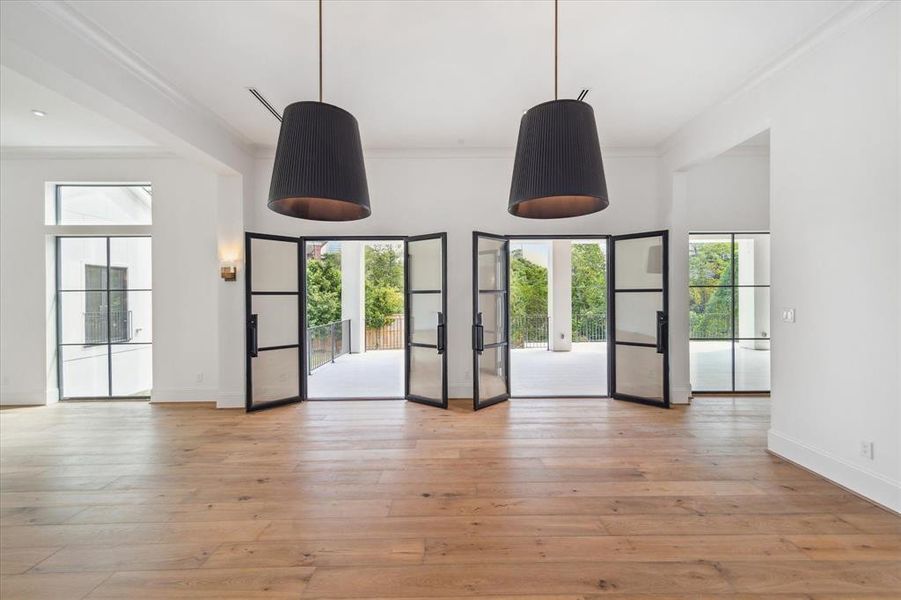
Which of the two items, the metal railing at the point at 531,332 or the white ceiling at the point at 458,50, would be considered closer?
the white ceiling at the point at 458,50

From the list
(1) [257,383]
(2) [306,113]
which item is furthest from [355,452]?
(2) [306,113]

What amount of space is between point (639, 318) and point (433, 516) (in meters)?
4.08

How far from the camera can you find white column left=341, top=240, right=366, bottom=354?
10.9 m

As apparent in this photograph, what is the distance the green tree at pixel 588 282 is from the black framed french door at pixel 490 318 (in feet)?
32.6

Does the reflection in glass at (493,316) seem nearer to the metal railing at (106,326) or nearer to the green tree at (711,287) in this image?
the green tree at (711,287)

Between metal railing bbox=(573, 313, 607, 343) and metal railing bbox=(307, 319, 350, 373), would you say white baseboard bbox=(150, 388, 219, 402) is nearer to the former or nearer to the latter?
metal railing bbox=(307, 319, 350, 373)

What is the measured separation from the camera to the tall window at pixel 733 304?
5617 mm

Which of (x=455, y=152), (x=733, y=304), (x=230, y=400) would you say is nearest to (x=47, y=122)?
(x=230, y=400)

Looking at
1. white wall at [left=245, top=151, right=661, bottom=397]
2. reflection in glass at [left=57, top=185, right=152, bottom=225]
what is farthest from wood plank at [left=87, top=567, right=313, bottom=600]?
reflection in glass at [left=57, top=185, right=152, bottom=225]

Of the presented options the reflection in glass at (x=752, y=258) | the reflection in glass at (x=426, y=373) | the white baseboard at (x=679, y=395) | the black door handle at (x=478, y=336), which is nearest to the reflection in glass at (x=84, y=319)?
the reflection in glass at (x=426, y=373)

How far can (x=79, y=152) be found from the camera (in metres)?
5.30

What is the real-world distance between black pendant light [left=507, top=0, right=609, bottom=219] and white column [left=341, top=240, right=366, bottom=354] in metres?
9.53

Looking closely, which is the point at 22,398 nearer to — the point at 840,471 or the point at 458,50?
the point at 458,50

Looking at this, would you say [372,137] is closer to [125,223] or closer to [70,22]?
[70,22]
